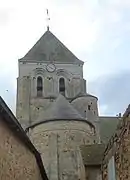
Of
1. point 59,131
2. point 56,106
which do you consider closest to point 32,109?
point 56,106

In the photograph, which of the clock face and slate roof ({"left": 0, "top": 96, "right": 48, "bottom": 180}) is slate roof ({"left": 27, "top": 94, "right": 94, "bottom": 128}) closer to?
the clock face

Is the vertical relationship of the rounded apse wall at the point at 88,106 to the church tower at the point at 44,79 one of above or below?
below

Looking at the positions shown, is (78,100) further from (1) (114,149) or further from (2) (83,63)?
(1) (114,149)

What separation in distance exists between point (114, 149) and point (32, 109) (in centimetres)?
3386

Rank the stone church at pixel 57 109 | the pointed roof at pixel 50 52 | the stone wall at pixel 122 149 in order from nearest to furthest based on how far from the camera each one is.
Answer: the stone wall at pixel 122 149 < the stone church at pixel 57 109 < the pointed roof at pixel 50 52

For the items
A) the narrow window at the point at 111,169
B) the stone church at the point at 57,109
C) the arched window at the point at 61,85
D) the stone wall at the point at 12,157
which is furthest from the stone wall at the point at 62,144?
the narrow window at the point at 111,169

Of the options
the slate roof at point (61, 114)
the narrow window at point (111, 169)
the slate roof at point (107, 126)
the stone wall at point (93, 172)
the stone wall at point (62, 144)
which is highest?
the slate roof at point (107, 126)

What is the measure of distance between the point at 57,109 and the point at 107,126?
45.0 ft

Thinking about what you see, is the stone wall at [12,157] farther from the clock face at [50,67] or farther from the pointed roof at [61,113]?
the clock face at [50,67]

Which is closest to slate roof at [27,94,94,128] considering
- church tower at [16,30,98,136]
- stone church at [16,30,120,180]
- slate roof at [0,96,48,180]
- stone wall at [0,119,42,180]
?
stone church at [16,30,120,180]

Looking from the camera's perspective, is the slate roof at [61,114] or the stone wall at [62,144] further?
the slate roof at [61,114]

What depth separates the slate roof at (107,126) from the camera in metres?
41.4

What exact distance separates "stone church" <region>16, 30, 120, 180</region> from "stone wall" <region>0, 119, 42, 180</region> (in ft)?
56.0

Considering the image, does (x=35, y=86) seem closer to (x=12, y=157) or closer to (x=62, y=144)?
(x=62, y=144)
